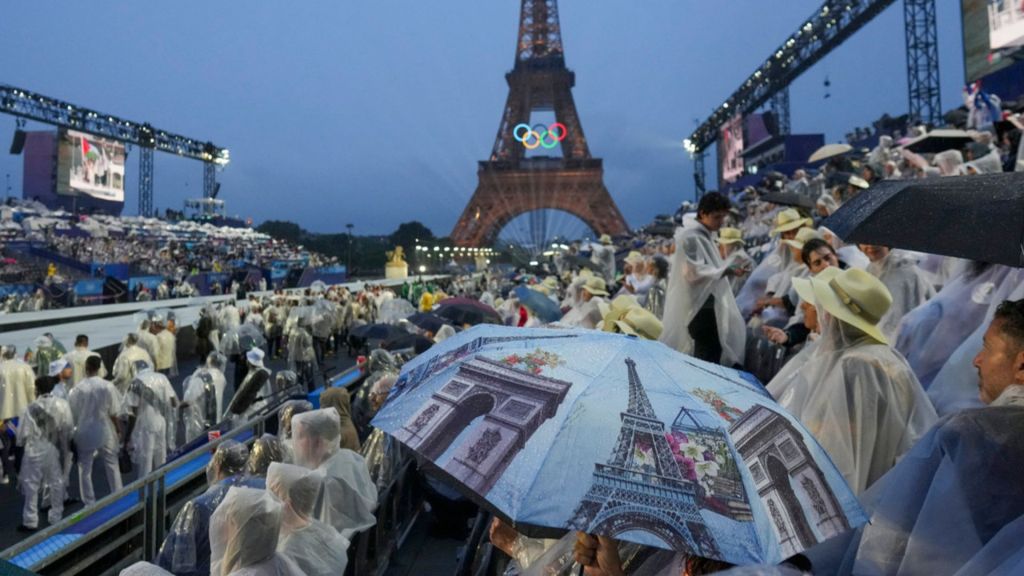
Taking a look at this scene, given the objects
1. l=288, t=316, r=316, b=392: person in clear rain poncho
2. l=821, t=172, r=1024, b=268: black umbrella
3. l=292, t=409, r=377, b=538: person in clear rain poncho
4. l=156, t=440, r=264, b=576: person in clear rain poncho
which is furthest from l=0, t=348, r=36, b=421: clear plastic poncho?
l=821, t=172, r=1024, b=268: black umbrella

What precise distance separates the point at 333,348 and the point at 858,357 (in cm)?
1850

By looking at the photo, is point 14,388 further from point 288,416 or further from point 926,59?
point 926,59

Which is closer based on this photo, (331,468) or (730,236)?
(331,468)

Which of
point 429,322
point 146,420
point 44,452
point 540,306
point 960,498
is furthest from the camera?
point 429,322

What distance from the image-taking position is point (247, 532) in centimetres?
240

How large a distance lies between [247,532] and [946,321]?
144 inches

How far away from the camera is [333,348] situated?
65.2 ft

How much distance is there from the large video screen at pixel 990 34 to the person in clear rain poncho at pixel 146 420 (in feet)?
70.0

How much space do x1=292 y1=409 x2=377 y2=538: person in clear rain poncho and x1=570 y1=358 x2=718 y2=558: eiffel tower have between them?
262 centimetres

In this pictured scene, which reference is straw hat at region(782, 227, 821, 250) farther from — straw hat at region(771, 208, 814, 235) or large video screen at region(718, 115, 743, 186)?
large video screen at region(718, 115, 743, 186)

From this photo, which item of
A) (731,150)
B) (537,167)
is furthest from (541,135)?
(731,150)

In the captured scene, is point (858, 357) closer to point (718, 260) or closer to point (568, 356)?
point (568, 356)

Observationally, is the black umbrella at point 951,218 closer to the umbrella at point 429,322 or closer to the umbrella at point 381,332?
the umbrella at point 429,322

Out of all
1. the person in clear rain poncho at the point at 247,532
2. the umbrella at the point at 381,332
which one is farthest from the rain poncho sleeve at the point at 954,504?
the umbrella at the point at 381,332
